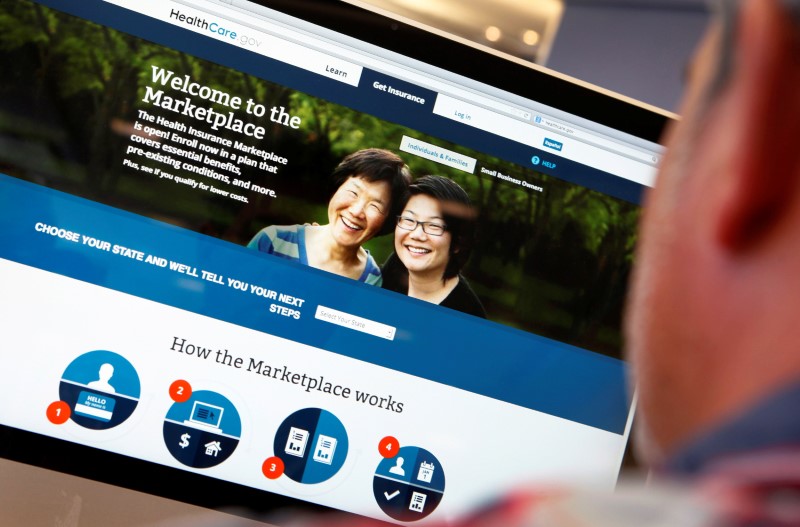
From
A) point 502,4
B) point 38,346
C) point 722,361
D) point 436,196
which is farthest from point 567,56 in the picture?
point 722,361

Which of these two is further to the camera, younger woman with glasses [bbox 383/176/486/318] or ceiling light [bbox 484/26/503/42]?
ceiling light [bbox 484/26/503/42]

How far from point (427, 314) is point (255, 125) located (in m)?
0.26

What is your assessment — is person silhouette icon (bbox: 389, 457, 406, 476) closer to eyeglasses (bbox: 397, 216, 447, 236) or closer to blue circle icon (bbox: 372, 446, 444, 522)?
blue circle icon (bbox: 372, 446, 444, 522)

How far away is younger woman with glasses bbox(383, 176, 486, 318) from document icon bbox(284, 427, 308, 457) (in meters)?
0.17

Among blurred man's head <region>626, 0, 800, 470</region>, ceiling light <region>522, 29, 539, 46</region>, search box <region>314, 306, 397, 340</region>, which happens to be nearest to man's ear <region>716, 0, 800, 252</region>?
blurred man's head <region>626, 0, 800, 470</region>

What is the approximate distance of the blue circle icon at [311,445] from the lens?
33.5 inches

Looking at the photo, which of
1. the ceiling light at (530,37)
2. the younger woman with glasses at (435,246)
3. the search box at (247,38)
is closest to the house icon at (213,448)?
the younger woman with glasses at (435,246)

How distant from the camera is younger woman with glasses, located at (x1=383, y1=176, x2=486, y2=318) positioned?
876mm

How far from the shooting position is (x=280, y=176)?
853mm

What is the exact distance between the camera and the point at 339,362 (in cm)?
86

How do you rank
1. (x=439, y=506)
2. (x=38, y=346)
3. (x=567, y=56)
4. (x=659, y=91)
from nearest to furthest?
(x=38, y=346)
(x=439, y=506)
(x=659, y=91)
(x=567, y=56)

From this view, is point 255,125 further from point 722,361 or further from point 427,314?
point 722,361

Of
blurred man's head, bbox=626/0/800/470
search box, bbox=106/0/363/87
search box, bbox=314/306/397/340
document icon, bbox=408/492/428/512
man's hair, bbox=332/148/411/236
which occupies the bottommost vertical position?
document icon, bbox=408/492/428/512

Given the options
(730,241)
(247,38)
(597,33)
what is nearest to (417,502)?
(247,38)
